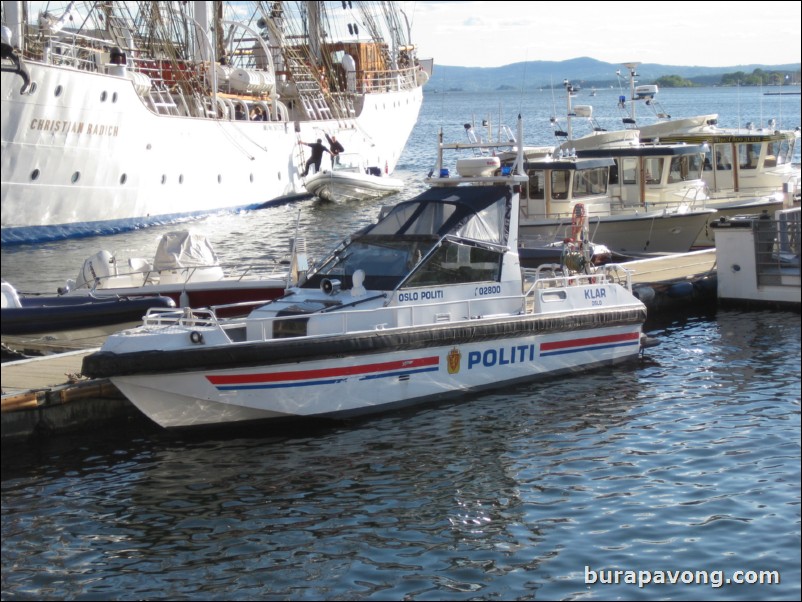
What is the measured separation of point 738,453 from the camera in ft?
40.8

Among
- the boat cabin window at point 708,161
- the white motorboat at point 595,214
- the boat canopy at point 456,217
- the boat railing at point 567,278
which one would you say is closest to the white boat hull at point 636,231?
the white motorboat at point 595,214

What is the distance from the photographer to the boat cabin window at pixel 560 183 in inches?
990

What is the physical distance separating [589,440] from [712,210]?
45.8 ft

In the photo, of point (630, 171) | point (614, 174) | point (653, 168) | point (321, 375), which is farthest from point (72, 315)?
point (653, 168)

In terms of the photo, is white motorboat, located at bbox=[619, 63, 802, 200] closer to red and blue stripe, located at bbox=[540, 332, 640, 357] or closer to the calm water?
red and blue stripe, located at bbox=[540, 332, 640, 357]

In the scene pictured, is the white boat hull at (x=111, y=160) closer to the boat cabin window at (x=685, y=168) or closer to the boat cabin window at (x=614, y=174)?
the boat cabin window at (x=614, y=174)

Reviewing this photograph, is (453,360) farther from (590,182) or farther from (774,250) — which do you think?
(590,182)

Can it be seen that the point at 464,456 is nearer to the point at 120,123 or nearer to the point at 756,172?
the point at 756,172

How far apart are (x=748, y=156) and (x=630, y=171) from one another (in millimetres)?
4479

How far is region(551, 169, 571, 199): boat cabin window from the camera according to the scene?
25.2m

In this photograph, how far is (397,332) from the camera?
14078 mm

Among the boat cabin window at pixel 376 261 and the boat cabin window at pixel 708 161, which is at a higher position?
the boat cabin window at pixel 708 161

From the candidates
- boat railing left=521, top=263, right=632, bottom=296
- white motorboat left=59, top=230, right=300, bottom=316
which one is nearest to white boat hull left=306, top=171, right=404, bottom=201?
white motorboat left=59, top=230, right=300, bottom=316

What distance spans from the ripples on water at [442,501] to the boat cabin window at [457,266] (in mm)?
1672
